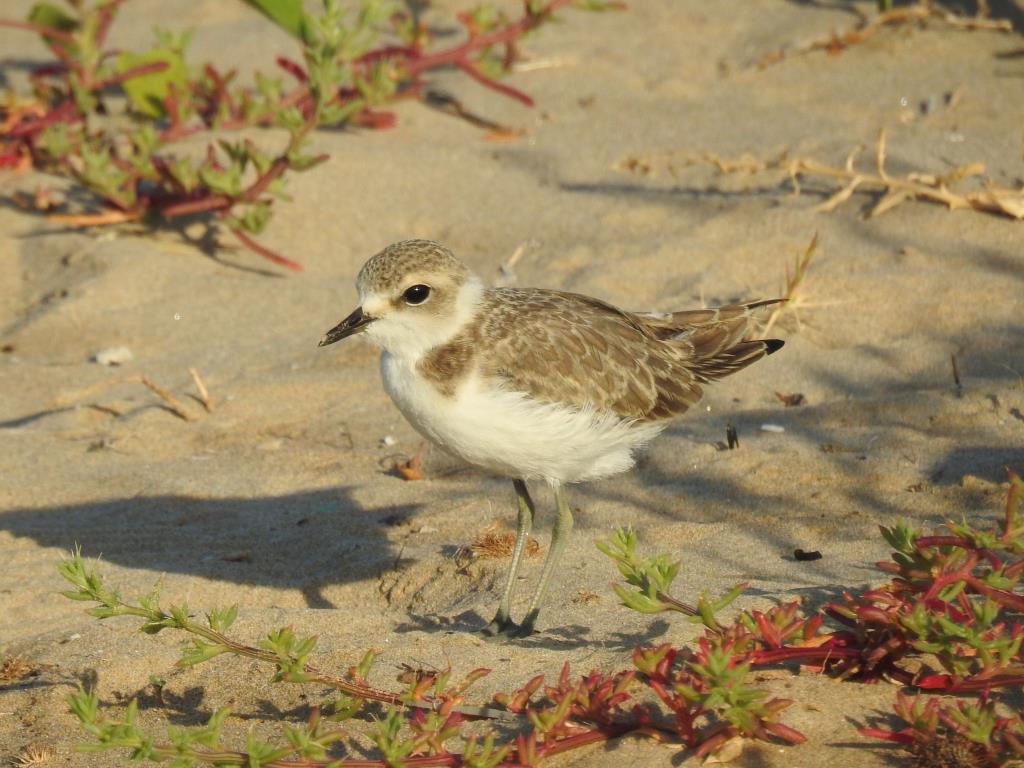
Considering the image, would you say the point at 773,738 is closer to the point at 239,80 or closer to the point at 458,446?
the point at 458,446

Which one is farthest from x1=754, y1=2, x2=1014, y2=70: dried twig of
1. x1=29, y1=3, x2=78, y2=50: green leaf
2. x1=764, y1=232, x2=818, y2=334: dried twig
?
x1=29, y1=3, x2=78, y2=50: green leaf

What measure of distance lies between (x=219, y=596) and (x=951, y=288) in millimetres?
3881

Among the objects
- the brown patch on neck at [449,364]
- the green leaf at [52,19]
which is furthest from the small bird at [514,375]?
the green leaf at [52,19]

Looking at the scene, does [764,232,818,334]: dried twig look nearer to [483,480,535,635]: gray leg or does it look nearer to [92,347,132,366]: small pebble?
[483,480,535,635]: gray leg

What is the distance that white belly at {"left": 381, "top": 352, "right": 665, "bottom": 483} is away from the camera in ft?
14.2

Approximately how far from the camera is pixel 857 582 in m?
4.35

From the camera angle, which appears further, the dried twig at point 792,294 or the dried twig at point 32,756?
the dried twig at point 792,294

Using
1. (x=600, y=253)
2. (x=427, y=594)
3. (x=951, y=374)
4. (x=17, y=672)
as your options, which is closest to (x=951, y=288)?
(x=951, y=374)

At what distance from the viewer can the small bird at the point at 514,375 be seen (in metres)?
4.37

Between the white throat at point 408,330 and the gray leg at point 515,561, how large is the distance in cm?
69

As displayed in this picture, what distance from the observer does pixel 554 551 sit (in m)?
4.67

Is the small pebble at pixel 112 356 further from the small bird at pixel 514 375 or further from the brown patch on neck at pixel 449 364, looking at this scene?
the brown patch on neck at pixel 449 364

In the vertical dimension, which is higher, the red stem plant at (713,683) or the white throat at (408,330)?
the white throat at (408,330)

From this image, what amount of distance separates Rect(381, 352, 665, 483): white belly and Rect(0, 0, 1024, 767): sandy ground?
1.73ft
